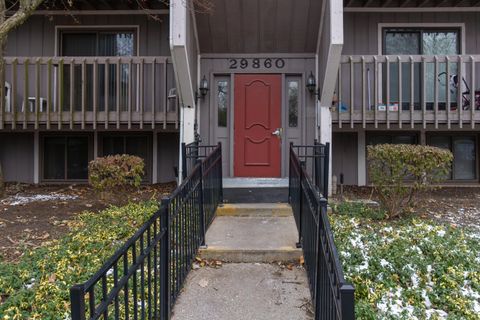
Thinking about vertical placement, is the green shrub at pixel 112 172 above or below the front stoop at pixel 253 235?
above

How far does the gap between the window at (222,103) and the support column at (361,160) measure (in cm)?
281

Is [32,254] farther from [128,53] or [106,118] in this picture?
[128,53]

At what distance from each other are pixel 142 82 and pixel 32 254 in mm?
3739

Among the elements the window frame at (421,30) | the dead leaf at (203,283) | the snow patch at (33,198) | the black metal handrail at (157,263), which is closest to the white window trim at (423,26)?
the window frame at (421,30)

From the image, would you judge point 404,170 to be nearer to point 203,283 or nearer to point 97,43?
point 203,283

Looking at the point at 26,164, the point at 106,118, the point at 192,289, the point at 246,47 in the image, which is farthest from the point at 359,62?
the point at 26,164

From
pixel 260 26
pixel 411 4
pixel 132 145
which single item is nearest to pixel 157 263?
pixel 260 26

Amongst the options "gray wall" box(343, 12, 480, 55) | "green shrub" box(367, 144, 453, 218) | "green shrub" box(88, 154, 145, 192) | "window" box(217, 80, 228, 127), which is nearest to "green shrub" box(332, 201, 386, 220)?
"green shrub" box(367, 144, 453, 218)

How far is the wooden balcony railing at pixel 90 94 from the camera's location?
7.23m

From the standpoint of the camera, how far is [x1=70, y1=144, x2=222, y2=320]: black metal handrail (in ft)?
6.37

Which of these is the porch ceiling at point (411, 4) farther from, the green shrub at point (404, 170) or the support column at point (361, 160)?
the green shrub at point (404, 170)

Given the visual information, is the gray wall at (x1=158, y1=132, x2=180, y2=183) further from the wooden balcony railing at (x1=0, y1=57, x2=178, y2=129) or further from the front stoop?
the front stoop

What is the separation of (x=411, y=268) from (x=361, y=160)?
4816 mm

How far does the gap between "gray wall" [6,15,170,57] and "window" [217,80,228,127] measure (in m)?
1.56
